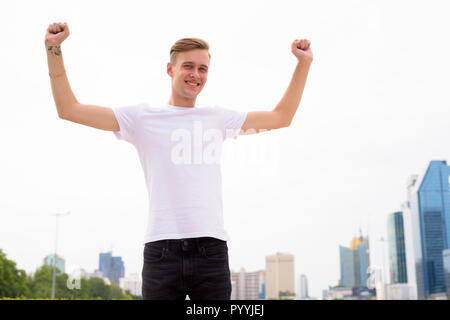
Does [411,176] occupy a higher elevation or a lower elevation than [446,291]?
higher

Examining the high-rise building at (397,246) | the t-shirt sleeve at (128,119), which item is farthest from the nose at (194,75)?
the high-rise building at (397,246)

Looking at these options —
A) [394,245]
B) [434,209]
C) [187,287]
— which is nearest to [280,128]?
[187,287]

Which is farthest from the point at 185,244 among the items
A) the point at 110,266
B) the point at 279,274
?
the point at 279,274

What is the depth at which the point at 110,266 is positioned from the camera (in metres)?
121

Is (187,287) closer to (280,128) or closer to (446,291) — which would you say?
(280,128)

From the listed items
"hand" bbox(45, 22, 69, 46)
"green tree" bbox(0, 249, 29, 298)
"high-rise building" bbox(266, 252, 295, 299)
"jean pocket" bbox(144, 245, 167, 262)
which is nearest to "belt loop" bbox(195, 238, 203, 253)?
"jean pocket" bbox(144, 245, 167, 262)

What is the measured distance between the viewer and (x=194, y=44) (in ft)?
9.25

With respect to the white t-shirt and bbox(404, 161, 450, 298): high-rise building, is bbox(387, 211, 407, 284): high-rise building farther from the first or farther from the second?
the white t-shirt

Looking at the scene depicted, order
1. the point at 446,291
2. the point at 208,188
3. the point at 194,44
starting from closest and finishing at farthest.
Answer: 1. the point at 208,188
2. the point at 194,44
3. the point at 446,291

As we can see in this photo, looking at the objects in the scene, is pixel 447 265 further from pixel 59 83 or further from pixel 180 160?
pixel 59 83

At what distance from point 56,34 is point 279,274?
14965cm

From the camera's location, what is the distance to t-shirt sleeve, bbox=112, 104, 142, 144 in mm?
2779

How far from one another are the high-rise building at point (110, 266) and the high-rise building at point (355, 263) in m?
89.5
